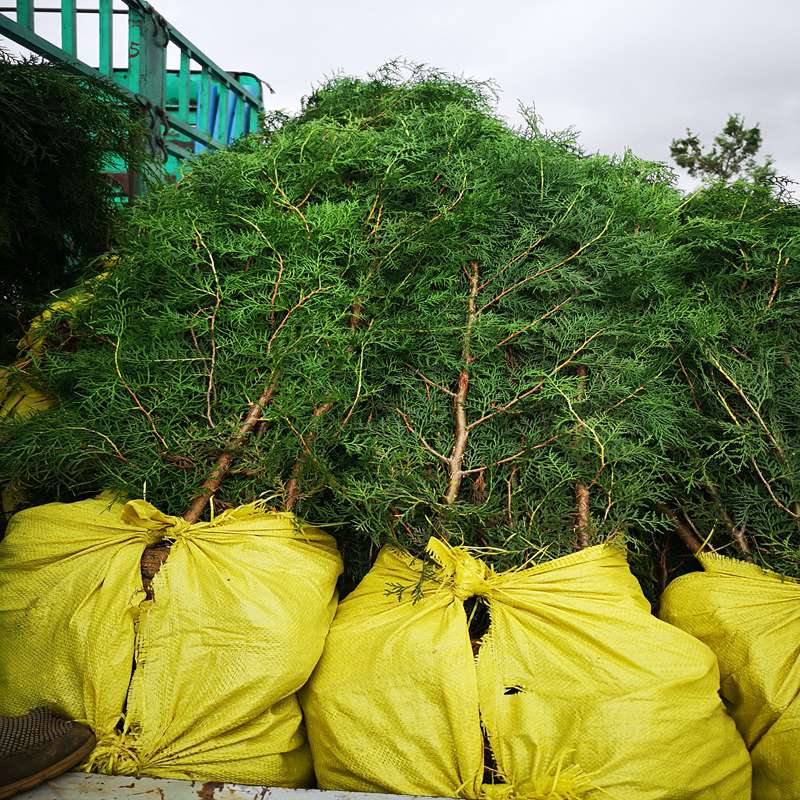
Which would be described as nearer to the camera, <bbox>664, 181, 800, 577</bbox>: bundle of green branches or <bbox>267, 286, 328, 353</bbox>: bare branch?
<bbox>664, 181, 800, 577</bbox>: bundle of green branches

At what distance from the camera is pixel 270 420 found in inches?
71.2

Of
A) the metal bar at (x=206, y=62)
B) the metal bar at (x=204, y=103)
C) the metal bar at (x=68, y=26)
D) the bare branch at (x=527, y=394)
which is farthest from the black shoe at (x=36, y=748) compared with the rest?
the metal bar at (x=204, y=103)

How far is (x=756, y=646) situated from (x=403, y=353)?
1.25 meters

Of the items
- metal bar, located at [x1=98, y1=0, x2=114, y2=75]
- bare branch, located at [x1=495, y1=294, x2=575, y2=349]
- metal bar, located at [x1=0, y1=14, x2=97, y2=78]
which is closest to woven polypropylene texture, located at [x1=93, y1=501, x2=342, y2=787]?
Answer: bare branch, located at [x1=495, y1=294, x2=575, y2=349]

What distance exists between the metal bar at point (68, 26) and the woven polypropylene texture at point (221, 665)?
3.08 m

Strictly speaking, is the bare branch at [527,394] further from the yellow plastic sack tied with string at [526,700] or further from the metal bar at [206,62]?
the metal bar at [206,62]

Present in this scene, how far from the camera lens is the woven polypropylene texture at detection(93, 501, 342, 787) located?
1.40m

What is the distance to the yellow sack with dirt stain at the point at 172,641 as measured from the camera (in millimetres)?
A: 1413

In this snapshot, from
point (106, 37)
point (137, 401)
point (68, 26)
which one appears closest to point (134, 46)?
point (106, 37)

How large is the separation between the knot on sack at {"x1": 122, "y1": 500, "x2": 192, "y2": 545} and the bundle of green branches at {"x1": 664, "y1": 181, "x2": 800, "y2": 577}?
1433mm

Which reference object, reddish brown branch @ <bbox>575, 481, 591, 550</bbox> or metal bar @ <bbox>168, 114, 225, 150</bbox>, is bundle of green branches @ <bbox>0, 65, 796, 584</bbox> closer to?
reddish brown branch @ <bbox>575, 481, 591, 550</bbox>

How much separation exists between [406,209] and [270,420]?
0.92 m

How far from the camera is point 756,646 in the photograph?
1544 millimetres

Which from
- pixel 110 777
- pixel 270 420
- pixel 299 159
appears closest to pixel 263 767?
pixel 110 777
